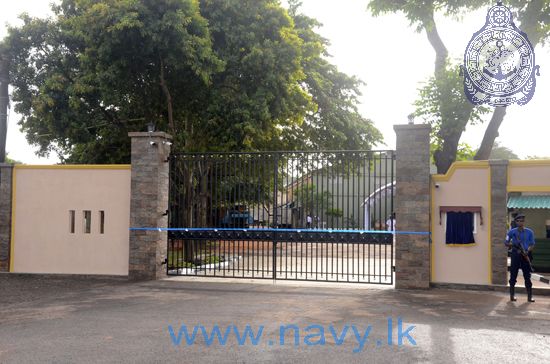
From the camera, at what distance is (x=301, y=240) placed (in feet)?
42.2

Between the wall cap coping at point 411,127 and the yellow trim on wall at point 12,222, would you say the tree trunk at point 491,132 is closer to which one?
the wall cap coping at point 411,127

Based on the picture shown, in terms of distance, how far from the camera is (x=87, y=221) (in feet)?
→ 44.9

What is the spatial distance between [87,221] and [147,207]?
1.73 meters

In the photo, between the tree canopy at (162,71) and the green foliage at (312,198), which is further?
the tree canopy at (162,71)

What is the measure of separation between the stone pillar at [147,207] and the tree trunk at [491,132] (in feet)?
31.3

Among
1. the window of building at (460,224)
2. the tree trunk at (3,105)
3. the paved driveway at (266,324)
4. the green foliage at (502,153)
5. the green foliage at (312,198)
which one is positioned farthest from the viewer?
the green foliage at (502,153)

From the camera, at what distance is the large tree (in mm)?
16500

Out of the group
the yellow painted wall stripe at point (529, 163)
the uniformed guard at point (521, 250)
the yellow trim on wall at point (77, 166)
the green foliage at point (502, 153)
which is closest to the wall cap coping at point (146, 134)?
the yellow trim on wall at point (77, 166)

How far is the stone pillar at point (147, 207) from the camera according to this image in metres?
13.0

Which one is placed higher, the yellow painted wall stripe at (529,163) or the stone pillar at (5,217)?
the yellow painted wall stripe at (529,163)

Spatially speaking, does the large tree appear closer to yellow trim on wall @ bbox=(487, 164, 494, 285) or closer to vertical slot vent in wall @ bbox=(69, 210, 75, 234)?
yellow trim on wall @ bbox=(487, 164, 494, 285)

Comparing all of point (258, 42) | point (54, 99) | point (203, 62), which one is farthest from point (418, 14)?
point (54, 99)

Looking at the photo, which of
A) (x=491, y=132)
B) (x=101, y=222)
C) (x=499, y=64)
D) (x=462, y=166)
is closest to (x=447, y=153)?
(x=491, y=132)

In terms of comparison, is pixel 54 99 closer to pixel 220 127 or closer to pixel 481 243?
pixel 220 127
